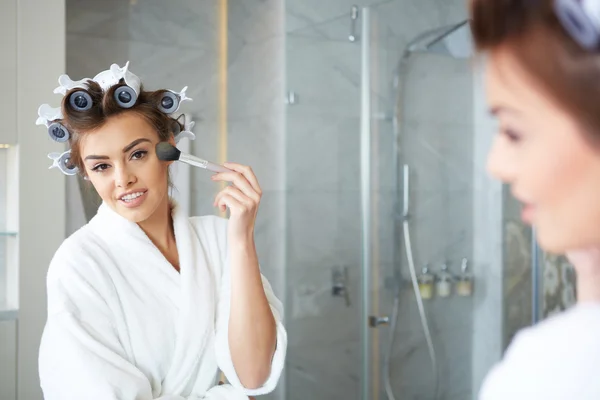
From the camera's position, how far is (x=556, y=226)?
1.02 feet

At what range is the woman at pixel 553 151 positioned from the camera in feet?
0.95

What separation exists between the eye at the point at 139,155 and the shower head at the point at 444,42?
42.0 inches

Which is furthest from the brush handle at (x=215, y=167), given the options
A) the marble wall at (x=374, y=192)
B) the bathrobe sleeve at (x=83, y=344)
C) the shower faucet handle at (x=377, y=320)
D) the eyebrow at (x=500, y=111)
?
the shower faucet handle at (x=377, y=320)

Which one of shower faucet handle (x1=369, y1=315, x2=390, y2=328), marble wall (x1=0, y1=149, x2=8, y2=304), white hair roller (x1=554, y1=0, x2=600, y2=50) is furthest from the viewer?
shower faucet handle (x1=369, y1=315, x2=390, y2=328)

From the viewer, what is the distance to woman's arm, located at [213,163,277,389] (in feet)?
3.56

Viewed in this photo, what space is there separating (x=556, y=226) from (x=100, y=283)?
0.88 metres

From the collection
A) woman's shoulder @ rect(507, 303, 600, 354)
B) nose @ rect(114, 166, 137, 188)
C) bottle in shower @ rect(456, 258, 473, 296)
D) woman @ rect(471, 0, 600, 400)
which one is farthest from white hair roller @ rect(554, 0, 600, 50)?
bottle in shower @ rect(456, 258, 473, 296)

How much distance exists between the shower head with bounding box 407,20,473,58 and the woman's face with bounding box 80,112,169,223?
1060mm

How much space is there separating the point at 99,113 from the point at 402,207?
1.12 meters

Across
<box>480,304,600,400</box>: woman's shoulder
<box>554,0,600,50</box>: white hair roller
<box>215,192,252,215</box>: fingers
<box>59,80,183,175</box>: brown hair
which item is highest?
<box>59,80,183,175</box>: brown hair

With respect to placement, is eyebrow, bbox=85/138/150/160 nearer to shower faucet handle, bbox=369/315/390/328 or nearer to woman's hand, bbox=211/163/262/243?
woman's hand, bbox=211/163/262/243

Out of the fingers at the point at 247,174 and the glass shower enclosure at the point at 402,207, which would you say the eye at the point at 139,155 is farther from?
the glass shower enclosure at the point at 402,207

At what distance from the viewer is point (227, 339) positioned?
1098 millimetres

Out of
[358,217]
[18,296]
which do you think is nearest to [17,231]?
[18,296]
